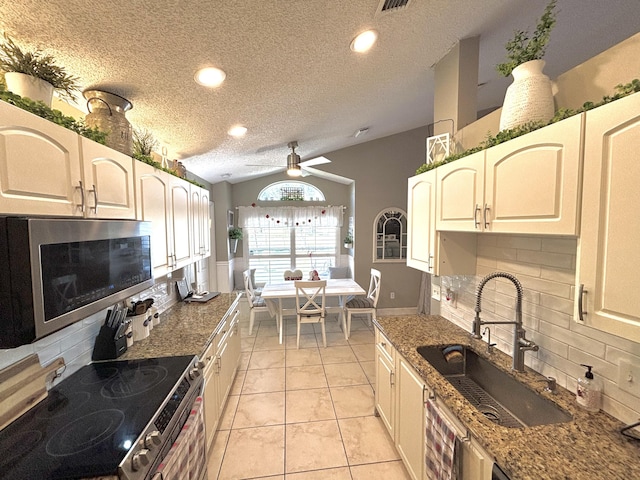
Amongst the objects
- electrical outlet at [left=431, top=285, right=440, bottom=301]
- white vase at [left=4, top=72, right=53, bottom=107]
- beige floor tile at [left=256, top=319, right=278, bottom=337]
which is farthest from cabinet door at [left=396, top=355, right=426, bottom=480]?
beige floor tile at [left=256, top=319, right=278, bottom=337]

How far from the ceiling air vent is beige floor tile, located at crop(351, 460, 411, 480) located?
280cm

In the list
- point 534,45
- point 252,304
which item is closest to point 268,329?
point 252,304

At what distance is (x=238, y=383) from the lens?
9.64 ft

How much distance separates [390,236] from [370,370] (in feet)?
8.32

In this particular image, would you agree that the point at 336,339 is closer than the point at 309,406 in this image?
No

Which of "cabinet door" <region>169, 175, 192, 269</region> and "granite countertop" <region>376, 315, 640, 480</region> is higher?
"cabinet door" <region>169, 175, 192, 269</region>

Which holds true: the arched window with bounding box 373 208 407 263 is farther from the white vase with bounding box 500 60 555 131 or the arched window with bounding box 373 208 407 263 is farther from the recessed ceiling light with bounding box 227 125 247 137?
the white vase with bounding box 500 60 555 131

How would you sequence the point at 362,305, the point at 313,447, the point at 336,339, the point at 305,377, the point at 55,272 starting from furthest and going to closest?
the point at 362,305 < the point at 336,339 < the point at 305,377 < the point at 313,447 < the point at 55,272

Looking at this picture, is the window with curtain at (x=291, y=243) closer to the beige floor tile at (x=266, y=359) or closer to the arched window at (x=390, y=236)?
the arched window at (x=390, y=236)

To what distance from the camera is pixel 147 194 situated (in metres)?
1.73

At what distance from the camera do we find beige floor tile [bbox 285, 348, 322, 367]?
11.0 ft

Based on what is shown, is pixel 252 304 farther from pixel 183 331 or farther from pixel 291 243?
pixel 183 331

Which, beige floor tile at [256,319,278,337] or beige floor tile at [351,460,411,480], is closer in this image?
beige floor tile at [351,460,411,480]

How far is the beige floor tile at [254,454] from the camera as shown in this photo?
1891mm
